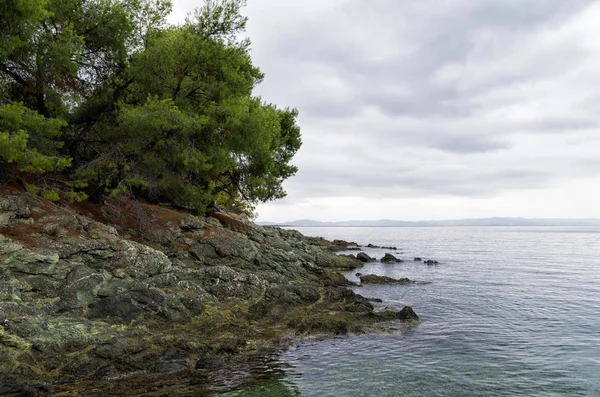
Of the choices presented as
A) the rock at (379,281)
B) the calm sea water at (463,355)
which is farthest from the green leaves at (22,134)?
the rock at (379,281)

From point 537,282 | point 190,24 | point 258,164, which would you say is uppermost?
point 190,24

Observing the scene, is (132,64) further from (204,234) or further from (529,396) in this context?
(529,396)

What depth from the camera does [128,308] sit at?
1437 centimetres

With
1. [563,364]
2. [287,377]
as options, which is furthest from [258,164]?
[563,364]

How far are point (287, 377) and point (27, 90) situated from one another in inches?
849

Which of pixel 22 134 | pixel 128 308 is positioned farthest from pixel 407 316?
pixel 22 134

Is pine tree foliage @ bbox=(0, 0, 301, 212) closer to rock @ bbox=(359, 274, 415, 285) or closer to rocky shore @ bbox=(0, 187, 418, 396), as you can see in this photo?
rocky shore @ bbox=(0, 187, 418, 396)

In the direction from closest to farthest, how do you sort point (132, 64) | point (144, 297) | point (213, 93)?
point (144, 297)
point (132, 64)
point (213, 93)

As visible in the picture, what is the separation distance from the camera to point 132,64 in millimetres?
23312

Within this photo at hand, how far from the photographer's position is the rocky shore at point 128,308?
10984 millimetres

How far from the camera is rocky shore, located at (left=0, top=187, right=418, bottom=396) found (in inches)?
432

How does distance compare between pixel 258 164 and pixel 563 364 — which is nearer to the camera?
pixel 563 364

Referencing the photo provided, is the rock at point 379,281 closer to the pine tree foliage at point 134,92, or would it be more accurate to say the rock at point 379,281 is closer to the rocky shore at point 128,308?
the rocky shore at point 128,308

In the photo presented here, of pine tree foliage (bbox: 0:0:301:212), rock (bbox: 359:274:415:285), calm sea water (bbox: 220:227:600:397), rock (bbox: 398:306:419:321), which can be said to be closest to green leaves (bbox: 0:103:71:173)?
pine tree foliage (bbox: 0:0:301:212)
